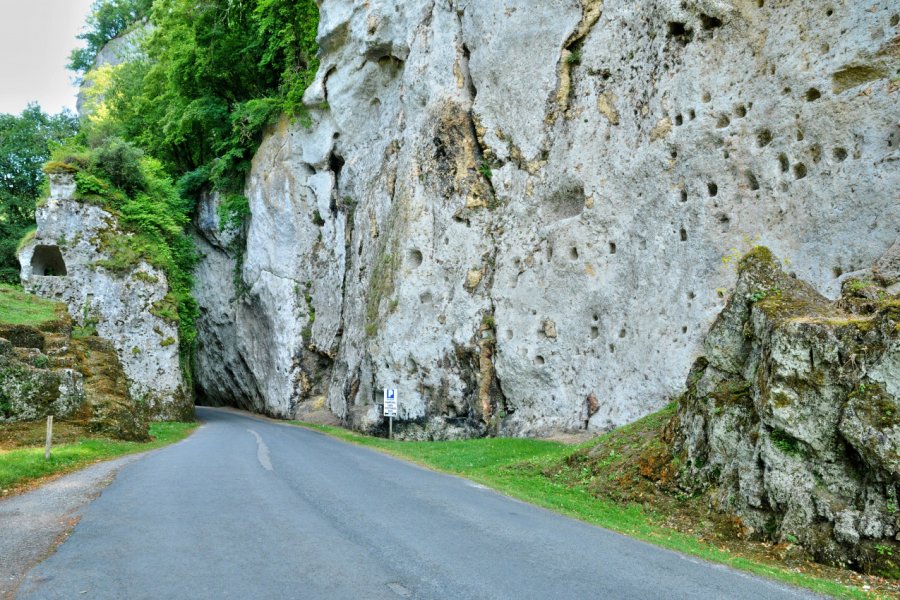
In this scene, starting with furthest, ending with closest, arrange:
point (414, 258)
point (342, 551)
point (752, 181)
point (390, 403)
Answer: point (414, 258)
point (390, 403)
point (752, 181)
point (342, 551)

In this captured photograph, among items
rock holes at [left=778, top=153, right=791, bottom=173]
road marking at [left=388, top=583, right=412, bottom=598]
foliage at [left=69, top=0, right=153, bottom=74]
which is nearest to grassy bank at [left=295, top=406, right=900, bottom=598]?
road marking at [left=388, top=583, right=412, bottom=598]

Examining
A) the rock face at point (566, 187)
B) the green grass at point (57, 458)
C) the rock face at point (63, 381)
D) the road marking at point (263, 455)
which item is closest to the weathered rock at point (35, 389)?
the rock face at point (63, 381)

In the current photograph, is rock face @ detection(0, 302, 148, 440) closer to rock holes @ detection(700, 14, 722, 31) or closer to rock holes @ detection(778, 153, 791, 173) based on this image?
rock holes @ detection(778, 153, 791, 173)

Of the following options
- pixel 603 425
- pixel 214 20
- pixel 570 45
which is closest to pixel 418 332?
pixel 603 425

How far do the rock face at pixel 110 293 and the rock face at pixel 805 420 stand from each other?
92.3ft

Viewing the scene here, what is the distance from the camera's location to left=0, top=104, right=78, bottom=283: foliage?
4250 centimetres

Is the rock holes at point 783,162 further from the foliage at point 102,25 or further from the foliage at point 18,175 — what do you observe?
the foliage at point 102,25

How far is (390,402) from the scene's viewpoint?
80.8 ft

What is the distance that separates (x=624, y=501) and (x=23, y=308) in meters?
23.6

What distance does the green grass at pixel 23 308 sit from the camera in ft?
70.4

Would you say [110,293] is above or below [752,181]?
below

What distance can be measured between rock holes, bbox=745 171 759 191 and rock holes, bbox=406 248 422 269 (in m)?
13.6

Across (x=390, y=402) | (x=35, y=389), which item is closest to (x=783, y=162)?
(x=390, y=402)

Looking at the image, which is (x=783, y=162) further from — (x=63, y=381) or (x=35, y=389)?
(x=35, y=389)
